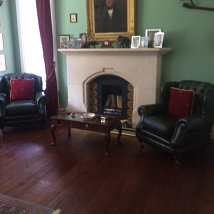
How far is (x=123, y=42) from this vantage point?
3.90m

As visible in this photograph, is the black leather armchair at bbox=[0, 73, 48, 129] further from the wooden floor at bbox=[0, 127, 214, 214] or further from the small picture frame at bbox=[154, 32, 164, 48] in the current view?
the small picture frame at bbox=[154, 32, 164, 48]

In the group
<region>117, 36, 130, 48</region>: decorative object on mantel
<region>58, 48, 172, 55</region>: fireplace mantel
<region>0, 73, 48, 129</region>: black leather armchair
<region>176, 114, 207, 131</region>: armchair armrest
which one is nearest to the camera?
<region>176, 114, 207, 131</region>: armchair armrest

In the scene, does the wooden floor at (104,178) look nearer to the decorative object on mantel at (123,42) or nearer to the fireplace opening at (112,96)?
the fireplace opening at (112,96)

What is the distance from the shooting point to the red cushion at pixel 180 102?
325cm

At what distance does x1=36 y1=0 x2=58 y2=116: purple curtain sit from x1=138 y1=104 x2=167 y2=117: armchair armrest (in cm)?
210

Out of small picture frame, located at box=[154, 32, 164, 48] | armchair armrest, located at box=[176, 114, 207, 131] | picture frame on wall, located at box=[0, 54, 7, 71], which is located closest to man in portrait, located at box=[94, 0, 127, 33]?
small picture frame, located at box=[154, 32, 164, 48]

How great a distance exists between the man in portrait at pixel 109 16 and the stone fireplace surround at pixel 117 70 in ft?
1.40

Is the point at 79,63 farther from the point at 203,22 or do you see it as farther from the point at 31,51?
the point at 203,22

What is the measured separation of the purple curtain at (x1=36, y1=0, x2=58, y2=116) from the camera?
175 inches

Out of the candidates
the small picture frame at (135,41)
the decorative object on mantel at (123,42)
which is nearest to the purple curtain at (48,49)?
the decorative object on mantel at (123,42)

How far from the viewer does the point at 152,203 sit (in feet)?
7.38

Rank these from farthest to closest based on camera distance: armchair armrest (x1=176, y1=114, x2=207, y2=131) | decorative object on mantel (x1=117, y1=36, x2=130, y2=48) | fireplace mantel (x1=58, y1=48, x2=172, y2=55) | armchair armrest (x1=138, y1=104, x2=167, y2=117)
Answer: decorative object on mantel (x1=117, y1=36, x2=130, y2=48) < fireplace mantel (x1=58, y1=48, x2=172, y2=55) < armchair armrest (x1=138, y1=104, x2=167, y2=117) < armchair armrest (x1=176, y1=114, x2=207, y2=131)

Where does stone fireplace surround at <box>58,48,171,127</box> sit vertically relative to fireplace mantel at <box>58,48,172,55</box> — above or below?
below

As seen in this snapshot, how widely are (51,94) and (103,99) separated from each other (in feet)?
3.58
